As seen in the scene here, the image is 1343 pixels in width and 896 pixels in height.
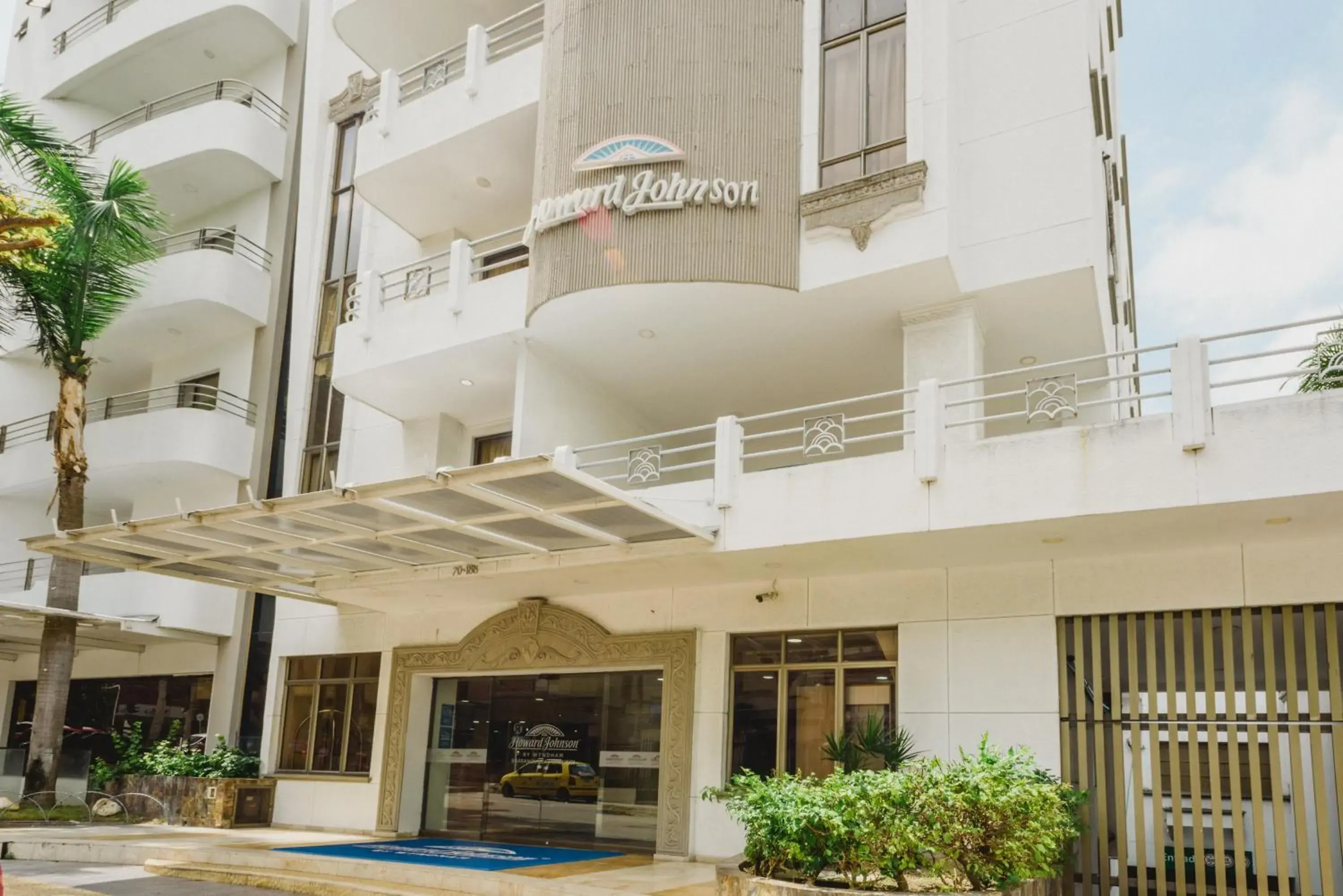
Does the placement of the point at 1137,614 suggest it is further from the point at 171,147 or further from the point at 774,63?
the point at 171,147

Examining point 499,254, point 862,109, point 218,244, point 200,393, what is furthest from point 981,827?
point 218,244

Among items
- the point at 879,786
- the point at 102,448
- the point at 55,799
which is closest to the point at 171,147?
the point at 102,448

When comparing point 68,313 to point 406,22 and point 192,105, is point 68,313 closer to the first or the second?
point 406,22

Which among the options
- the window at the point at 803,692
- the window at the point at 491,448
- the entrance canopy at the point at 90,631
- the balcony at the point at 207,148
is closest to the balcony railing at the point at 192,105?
the balcony at the point at 207,148

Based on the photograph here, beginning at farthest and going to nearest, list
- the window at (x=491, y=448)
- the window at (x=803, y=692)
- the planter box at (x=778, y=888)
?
the window at (x=491, y=448), the window at (x=803, y=692), the planter box at (x=778, y=888)

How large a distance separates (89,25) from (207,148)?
22.7ft

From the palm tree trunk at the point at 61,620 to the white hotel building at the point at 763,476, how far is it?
10.3 feet

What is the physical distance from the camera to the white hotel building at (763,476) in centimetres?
1056

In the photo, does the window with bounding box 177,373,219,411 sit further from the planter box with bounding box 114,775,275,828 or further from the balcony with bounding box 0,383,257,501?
the planter box with bounding box 114,775,275,828

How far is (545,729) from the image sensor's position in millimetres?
15531

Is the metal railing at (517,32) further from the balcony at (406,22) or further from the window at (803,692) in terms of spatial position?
the window at (803,692)

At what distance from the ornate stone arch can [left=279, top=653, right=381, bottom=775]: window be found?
664 millimetres

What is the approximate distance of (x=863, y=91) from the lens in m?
13.2

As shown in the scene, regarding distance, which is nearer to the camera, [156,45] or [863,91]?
[863,91]
